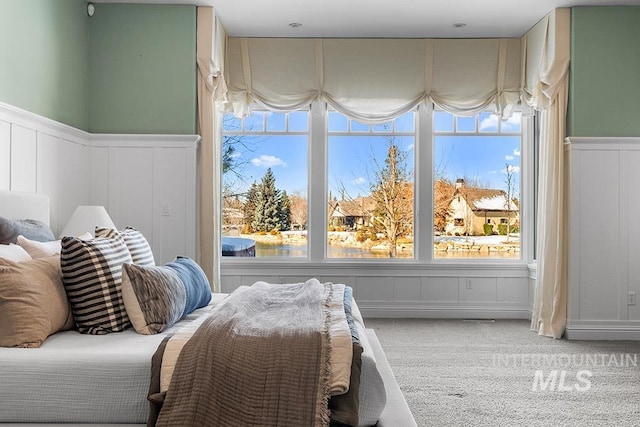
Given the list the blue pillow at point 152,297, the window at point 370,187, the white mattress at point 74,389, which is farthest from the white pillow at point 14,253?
the window at point 370,187

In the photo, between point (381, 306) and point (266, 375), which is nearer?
point (266, 375)

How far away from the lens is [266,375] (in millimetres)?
1961

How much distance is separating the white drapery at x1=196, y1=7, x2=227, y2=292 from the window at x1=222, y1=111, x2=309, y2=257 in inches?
30.2

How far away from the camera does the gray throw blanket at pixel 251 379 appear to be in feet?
6.24

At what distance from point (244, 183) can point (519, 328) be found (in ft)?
9.81

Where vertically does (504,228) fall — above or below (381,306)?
above

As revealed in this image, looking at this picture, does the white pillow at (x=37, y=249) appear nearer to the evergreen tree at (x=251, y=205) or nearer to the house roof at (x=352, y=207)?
the evergreen tree at (x=251, y=205)

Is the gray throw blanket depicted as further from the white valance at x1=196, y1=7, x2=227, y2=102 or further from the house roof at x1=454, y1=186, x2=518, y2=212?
the house roof at x1=454, y1=186, x2=518, y2=212

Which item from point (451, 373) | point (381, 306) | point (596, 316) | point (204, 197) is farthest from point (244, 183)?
point (596, 316)

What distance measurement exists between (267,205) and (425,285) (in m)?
1.78

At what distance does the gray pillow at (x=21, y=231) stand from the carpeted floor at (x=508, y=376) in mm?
2177

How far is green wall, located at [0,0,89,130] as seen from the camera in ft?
12.5

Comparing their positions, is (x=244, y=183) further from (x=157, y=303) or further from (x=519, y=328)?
(x=157, y=303)

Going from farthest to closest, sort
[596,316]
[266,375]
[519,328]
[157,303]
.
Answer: [519,328] < [596,316] < [157,303] < [266,375]
